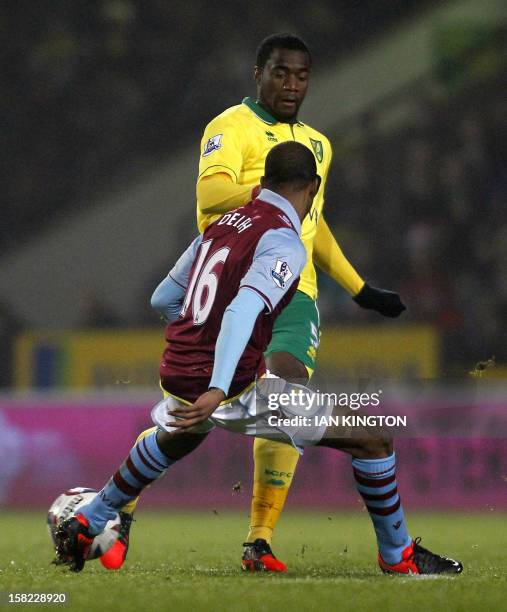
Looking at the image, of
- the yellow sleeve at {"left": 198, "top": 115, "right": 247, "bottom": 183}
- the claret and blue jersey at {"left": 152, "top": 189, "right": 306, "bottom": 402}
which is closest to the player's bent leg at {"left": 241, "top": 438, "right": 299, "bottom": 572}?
the claret and blue jersey at {"left": 152, "top": 189, "right": 306, "bottom": 402}

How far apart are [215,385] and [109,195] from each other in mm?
8785

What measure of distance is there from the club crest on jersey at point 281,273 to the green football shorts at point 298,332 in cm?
94

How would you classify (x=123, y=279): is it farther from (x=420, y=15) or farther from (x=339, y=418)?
(x=339, y=418)

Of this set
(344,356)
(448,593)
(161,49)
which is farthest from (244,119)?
(161,49)

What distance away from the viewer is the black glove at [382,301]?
201 inches

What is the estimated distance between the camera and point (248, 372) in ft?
13.2

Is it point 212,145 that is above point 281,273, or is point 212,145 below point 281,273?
above

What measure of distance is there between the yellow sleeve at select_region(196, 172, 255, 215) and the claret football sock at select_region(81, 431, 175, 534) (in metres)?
0.91

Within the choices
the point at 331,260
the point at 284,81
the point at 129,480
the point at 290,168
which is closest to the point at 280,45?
the point at 284,81

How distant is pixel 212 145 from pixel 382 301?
0.91 m

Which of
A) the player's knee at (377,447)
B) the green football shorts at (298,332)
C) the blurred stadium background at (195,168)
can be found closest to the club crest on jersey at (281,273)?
the player's knee at (377,447)

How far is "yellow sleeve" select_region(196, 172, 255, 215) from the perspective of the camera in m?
4.62

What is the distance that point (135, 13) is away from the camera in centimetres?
1289

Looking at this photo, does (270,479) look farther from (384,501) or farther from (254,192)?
(254,192)
